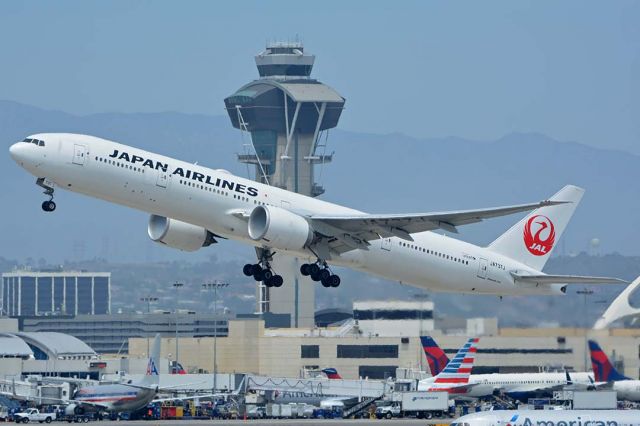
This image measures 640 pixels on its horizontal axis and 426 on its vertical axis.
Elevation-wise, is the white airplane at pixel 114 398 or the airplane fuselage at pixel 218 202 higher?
the airplane fuselage at pixel 218 202

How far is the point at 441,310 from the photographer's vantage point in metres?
58.4

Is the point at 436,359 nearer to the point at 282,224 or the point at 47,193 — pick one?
the point at 282,224

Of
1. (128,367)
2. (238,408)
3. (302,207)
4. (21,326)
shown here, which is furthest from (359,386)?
(21,326)

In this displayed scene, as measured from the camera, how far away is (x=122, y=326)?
196 meters

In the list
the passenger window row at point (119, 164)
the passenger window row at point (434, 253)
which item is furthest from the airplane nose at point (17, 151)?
the passenger window row at point (434, 253)

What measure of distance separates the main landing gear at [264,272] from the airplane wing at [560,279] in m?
9.70

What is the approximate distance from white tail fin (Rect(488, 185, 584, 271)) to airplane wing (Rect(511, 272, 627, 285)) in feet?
5.51

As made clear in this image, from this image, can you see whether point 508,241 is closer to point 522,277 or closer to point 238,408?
point 522,277

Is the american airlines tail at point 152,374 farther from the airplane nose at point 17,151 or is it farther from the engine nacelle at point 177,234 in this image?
the airplane nose at point 17,151

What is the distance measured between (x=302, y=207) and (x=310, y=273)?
2.54 metres

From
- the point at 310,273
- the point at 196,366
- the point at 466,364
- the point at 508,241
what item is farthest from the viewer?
the point at 196,366

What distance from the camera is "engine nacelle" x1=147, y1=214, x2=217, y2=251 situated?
2229 inches

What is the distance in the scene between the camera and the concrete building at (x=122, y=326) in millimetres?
170375

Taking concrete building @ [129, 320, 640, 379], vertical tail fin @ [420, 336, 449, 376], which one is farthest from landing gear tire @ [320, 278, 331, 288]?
vertical tail fin @ [420, 336, 449, 376]
